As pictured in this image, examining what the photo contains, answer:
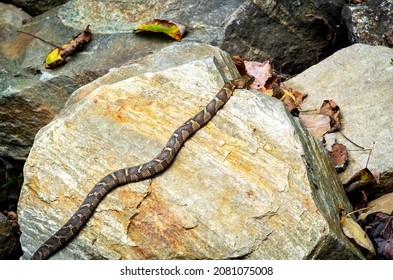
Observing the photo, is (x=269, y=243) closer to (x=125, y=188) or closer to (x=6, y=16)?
(x=125, y=188)

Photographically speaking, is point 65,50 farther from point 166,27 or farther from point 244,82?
point 244,82

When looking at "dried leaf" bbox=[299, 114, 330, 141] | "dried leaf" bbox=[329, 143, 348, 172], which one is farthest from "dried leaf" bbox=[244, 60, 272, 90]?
"dried leaf" bbox=[329, 143, 348, 172]

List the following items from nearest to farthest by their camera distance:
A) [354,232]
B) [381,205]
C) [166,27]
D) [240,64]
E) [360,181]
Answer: [354,232]
[381,205]
[360,181]
[240,64]
[166,27]

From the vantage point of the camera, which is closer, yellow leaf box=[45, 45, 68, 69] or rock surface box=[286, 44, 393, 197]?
rock surface box=[286, 44, 393, 197]

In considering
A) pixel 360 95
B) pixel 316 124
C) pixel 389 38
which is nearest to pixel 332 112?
pixel 316 124

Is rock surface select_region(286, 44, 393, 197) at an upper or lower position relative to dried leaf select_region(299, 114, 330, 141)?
upper

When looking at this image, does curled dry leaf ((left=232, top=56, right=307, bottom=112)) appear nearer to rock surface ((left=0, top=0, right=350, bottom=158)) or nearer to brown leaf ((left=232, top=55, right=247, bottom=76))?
brown leaf ((left=232, top=55, right=247, bottom=76))

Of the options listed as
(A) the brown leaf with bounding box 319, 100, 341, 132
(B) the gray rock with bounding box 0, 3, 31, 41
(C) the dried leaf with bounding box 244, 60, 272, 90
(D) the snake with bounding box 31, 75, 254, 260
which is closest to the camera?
(D) the snake with bounding box 31, 75, 254, 260
